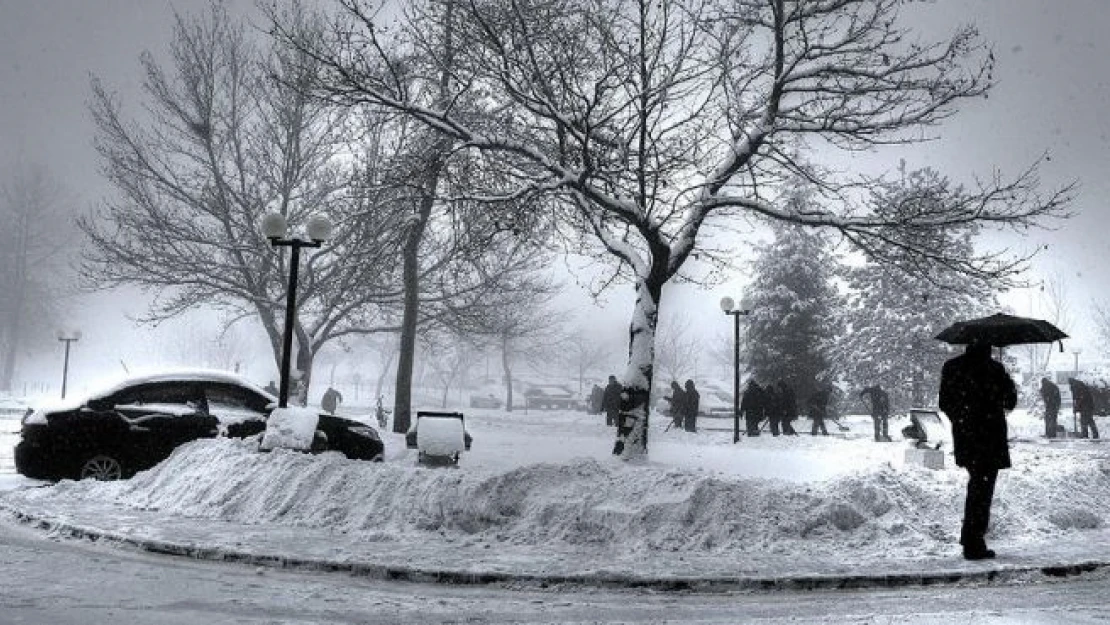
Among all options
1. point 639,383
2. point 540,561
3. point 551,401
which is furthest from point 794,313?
point 540,561

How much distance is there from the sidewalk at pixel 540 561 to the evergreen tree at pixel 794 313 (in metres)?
Answer: 33.5

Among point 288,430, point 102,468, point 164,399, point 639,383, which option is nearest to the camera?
point 288,430

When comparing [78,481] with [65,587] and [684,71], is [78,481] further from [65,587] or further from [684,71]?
[684,71]

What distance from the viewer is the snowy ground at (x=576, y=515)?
23.3 ft

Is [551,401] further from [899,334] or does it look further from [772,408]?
[772,408]

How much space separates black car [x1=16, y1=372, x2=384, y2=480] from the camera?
1062cm

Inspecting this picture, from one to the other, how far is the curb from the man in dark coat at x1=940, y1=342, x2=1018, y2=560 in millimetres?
689

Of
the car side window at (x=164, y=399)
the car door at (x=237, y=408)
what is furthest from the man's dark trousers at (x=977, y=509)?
the car side window at (x=164, y=399)

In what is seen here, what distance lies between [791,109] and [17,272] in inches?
2247

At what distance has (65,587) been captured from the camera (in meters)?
5.79

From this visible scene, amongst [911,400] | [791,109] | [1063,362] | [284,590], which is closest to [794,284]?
[911,400]

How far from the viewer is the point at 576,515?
800 centimetres

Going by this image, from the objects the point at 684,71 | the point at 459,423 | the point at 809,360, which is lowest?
the point at 459,423

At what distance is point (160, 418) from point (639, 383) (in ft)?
21.8
